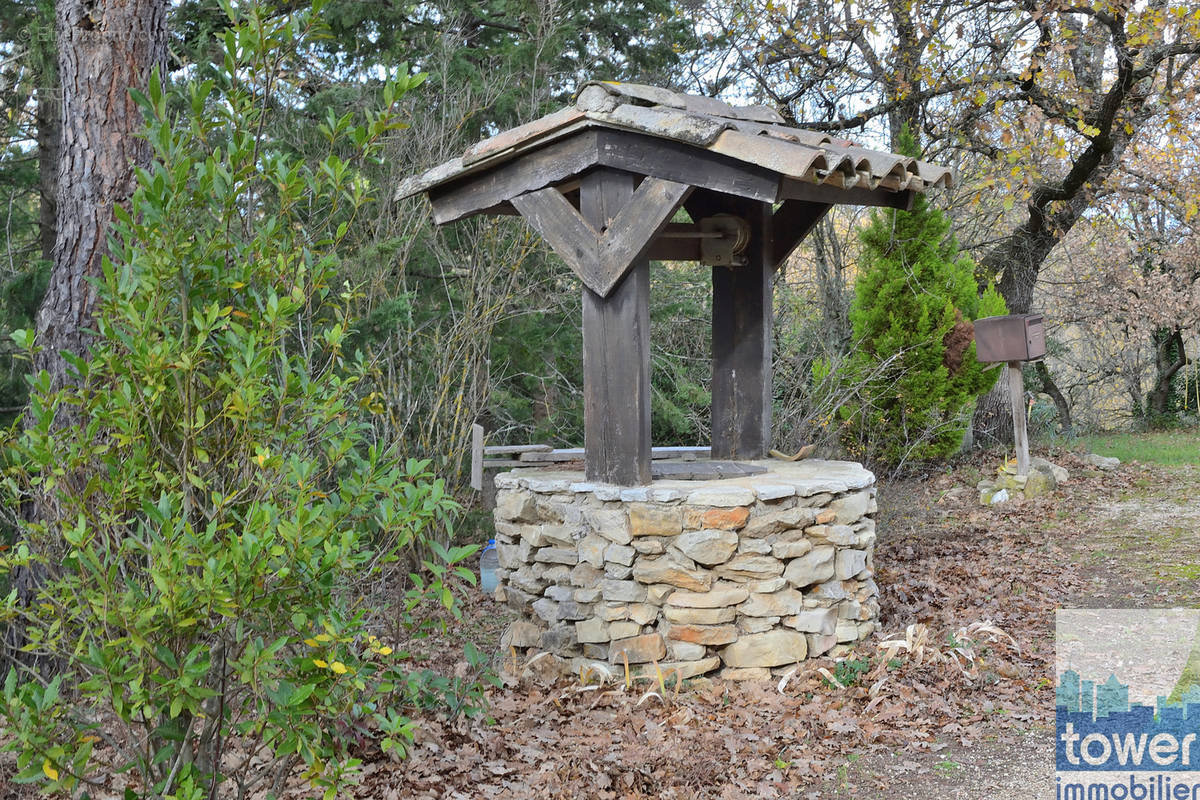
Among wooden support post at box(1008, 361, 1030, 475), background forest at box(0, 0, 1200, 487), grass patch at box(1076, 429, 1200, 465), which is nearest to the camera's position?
background forest at box(0, 0, 1200, 487)

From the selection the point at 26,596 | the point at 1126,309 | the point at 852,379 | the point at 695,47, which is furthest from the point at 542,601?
the point at 1126,309

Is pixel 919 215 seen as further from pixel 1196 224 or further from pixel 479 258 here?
pixel 1196 224

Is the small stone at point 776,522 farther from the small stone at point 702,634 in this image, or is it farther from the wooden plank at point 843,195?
the wooden plank at point 843,195

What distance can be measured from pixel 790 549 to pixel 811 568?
157 mm

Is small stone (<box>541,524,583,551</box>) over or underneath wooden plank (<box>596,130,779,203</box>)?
underneath

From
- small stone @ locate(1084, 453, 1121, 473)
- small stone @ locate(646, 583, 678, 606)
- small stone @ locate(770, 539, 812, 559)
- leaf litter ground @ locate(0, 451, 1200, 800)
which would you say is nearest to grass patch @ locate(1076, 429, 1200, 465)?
small stone @ locate(1084, 453, 1121, 473)

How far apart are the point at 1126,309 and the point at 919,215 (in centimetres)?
688

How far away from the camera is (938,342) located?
32.6ft

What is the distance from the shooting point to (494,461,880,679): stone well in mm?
4578

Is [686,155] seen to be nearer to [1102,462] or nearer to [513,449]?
[513,449]

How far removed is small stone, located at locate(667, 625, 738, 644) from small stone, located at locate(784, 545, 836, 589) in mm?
389

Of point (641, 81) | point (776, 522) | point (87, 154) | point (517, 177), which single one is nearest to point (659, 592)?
point (776, 522)

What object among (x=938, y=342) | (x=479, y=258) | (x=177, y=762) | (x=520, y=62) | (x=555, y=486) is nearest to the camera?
(x=177, y=762)

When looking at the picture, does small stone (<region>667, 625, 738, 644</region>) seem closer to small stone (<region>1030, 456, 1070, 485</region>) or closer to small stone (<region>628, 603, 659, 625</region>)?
small stone (<region>628, 603, 659, 625</region>)
